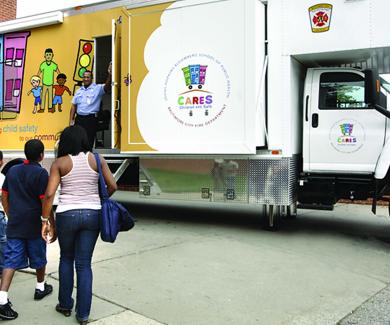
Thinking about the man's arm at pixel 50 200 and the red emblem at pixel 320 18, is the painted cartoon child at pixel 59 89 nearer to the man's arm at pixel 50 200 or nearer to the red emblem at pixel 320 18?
the red emblem at pixel 320 18

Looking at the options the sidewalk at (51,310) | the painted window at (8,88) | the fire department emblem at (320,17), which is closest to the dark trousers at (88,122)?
the painted window at (8,88)

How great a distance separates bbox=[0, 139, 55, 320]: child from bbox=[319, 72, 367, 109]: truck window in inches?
185

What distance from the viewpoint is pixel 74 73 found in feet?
27.5

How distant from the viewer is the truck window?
22.4 ft

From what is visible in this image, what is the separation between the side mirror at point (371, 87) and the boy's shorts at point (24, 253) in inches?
184

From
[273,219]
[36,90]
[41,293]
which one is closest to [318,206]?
[273,219]

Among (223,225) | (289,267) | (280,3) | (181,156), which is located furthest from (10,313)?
(280,3)

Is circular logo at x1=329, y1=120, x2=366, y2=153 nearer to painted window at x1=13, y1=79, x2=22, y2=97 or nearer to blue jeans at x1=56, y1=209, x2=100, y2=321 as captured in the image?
blue jeans at x1=56, y1=209, x2=100, y2=321

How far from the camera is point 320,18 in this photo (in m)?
6.65

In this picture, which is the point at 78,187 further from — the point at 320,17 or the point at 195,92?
the point at 320,17

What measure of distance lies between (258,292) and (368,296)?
3.57 ft

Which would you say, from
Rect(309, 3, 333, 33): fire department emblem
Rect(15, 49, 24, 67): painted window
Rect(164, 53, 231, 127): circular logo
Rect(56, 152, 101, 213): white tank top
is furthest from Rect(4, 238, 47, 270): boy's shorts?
Rect(15, 49, 24, 67): painted window

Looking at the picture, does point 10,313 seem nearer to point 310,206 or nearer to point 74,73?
point 310,206

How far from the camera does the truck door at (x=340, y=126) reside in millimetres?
6703
